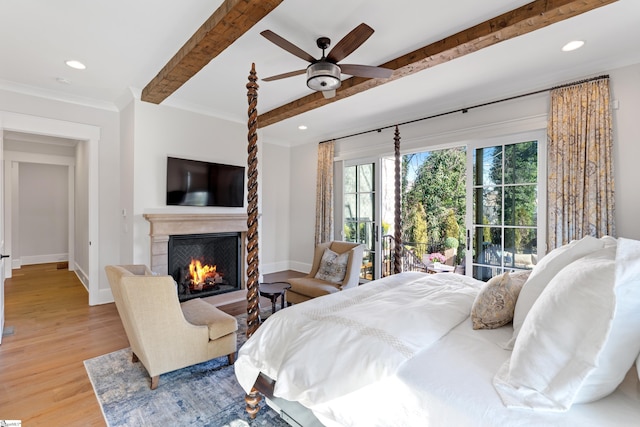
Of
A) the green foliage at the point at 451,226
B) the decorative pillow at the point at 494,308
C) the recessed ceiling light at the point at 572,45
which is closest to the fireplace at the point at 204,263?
the decorative pillow at the point at 494,308

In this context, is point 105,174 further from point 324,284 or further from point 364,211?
point 364,211

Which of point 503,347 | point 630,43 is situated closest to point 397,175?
point 630,43

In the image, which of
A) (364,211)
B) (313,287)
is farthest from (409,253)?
(313,287)

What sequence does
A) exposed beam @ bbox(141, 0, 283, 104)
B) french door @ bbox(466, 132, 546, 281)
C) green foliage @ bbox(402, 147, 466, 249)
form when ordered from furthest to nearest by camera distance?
green foliage @ bbox(402, 147, 466, 249), french door @ bbox(466, 132, 546, 281), exposed beam @ bbox(141, 0, 283, 104)

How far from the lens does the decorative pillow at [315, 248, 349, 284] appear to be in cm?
382

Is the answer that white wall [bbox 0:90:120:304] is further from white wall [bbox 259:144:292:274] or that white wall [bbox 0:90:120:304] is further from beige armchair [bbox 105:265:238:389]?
white wall [bbox 259:144:292:274]

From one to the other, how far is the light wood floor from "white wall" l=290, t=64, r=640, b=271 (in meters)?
2.45

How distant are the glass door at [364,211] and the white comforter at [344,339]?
122 inches

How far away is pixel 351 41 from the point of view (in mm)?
2211

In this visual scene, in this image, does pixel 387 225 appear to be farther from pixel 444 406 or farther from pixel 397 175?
pixel 444 406

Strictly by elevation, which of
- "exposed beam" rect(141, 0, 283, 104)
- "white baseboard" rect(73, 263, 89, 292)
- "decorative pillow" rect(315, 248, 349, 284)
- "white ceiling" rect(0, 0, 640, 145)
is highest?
"white ceiling" rect(0, 0, 640, 145)

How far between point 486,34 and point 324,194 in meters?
3.71

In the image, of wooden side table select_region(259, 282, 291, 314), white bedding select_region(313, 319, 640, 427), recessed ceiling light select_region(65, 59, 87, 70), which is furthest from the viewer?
wooden side table select_region(259, 282, 291, 314)

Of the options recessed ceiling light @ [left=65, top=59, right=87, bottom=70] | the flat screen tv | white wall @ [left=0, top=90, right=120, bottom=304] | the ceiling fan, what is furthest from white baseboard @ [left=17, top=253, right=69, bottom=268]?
the ceiling fan
